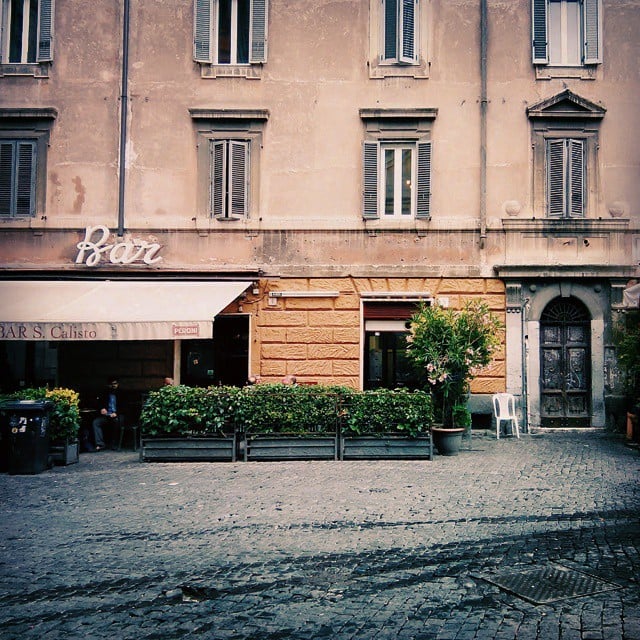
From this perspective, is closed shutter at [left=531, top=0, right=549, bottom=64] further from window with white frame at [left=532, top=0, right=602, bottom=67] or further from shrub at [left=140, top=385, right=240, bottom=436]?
shrub at [left=140, top=385, right=240, bottom=436]

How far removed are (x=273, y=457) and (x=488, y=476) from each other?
351cm

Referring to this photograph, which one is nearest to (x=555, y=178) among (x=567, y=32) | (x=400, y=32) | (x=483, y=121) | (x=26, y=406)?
(x=483, y=121)

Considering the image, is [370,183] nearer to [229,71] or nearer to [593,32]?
[229,71]

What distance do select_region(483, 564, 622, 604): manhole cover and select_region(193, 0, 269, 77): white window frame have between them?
44.0ft

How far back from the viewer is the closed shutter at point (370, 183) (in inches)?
641

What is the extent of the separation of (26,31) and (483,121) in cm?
1080

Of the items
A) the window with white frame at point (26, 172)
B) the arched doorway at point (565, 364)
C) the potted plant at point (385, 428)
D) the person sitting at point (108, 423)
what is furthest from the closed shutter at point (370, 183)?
the window with white frame at point (26, 172)

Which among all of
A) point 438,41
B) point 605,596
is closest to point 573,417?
point 438,41

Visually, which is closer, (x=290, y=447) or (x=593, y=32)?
(x=290, y=447)

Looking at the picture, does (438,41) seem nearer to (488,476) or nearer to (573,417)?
(573,417)

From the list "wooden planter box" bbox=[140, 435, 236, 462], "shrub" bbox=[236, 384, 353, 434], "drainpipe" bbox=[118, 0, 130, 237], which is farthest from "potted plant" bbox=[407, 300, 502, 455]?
"drainpipe" bbox=[118, 0, 130, 237]

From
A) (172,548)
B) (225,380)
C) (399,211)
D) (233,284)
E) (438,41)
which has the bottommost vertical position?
(172,548)

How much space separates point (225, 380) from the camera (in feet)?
54.1

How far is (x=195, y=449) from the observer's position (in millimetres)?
11906
